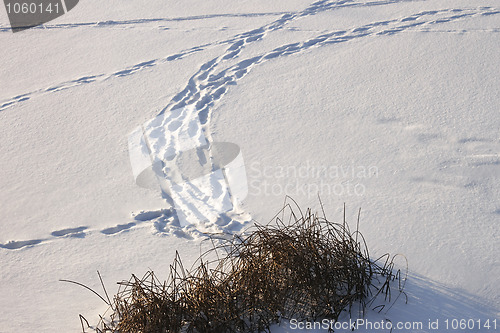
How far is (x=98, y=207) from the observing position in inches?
102

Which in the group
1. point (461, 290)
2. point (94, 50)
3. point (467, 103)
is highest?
point (94, 50)

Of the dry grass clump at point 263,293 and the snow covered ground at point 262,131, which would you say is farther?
the snow covered ground at point 262,131

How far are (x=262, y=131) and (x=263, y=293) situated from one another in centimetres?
136

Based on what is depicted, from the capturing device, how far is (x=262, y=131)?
304 centimetres

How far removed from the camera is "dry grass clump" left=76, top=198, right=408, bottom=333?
1.74m

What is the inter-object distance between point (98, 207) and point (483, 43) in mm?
2612

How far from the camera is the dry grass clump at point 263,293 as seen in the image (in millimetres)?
1744

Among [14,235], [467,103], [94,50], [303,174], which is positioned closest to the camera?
[14,235]

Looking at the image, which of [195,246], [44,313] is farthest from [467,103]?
[44,313]

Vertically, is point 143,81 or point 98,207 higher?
point 143,81

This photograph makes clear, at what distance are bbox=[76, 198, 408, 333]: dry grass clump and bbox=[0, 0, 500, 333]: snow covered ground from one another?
3.9 inches

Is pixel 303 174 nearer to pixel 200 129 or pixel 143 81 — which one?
pixel 200 129

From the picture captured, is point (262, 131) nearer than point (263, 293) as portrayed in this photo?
No

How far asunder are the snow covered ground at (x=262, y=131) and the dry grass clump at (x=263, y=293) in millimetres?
98
